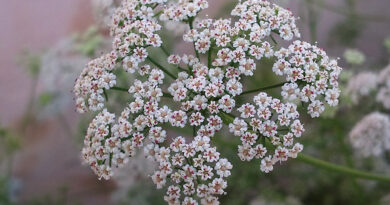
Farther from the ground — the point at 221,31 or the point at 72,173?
the point at 72,173

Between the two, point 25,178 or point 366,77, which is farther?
point 25,178

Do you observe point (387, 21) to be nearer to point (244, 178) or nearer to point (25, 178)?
point (244, 178)

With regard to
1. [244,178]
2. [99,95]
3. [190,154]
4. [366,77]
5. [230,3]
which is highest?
[230,3]

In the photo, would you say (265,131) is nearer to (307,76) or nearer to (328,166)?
(307,76)

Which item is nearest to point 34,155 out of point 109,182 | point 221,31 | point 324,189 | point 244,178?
point 109,182

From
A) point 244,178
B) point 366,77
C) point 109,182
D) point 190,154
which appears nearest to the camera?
point 190,154
